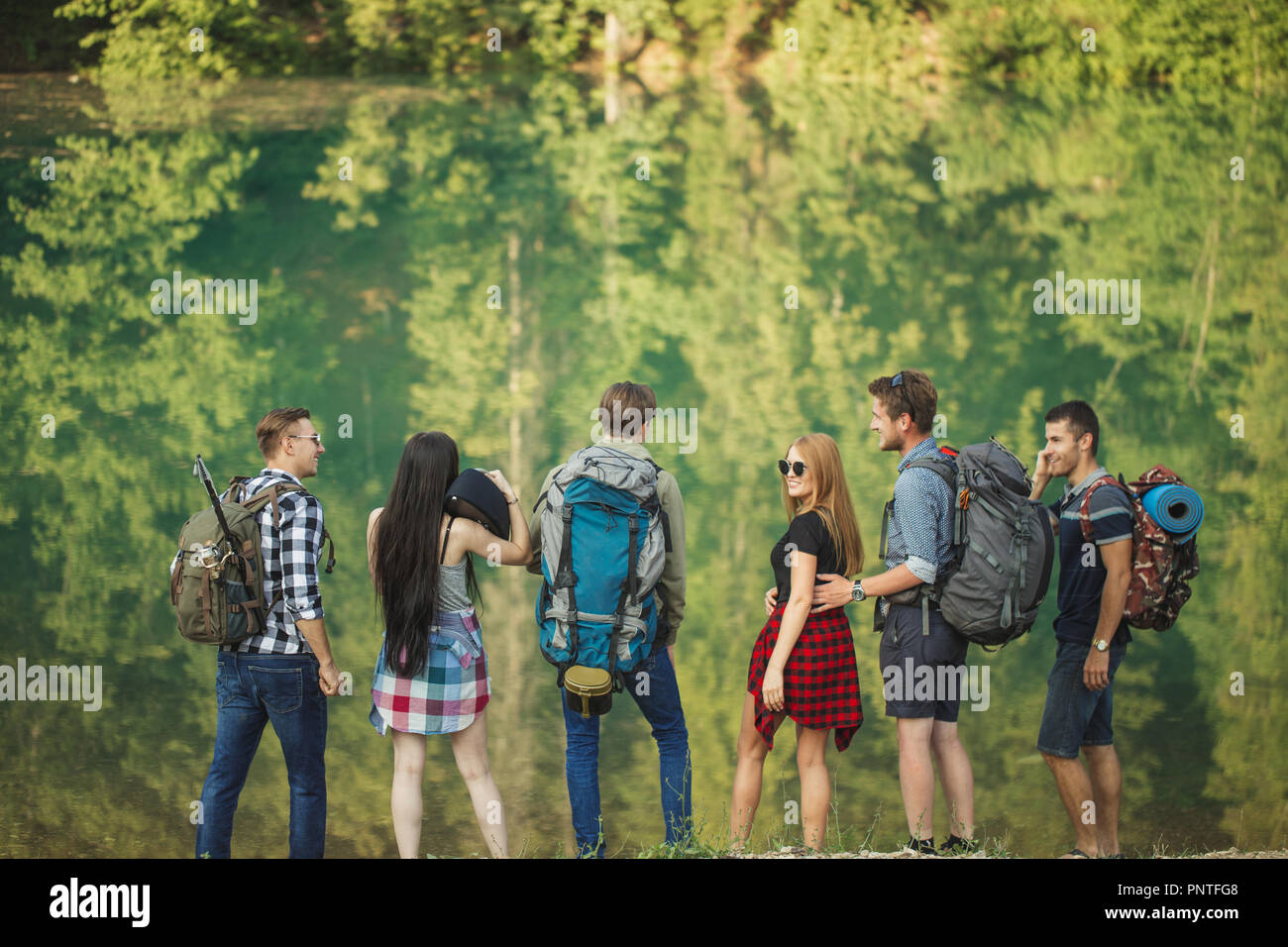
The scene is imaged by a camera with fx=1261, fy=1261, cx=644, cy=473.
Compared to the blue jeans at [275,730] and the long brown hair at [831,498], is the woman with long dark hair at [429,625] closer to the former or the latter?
the blue jeans at [275,730]

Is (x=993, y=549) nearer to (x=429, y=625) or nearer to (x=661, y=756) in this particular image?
(x=661, y=756)

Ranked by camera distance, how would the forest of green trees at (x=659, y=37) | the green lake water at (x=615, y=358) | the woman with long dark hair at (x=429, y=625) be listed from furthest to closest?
the forest of green trees at (x=659, y=37) < the green lake water at (x=615, y=358) < the woman with long dark hair at (x=429, y=625)

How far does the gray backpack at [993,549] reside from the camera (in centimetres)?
392

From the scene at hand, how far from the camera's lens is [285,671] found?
12.5ft

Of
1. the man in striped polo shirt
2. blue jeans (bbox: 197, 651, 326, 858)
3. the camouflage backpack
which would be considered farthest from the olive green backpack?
the camouflage backpack

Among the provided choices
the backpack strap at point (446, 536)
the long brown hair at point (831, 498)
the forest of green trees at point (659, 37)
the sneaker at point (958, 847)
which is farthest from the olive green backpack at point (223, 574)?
the forest of green trees at point (659, 37)

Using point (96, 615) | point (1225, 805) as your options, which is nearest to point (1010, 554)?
point (1225, 805)

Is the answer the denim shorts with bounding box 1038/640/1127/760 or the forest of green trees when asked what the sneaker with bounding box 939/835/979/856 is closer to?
the denim shorts with bounding box 1038/640/1127/760

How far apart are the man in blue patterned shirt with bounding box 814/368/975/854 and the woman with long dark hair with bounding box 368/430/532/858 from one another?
1.09 meters

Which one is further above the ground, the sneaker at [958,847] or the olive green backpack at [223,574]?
the olive green backpack at [223,574]

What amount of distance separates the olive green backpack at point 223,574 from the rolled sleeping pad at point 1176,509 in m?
2.72

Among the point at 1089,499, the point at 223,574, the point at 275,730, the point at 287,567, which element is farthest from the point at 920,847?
the point at 223,574

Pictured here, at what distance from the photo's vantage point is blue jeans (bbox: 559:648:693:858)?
3.99 meters

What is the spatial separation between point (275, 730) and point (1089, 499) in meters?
2.63
